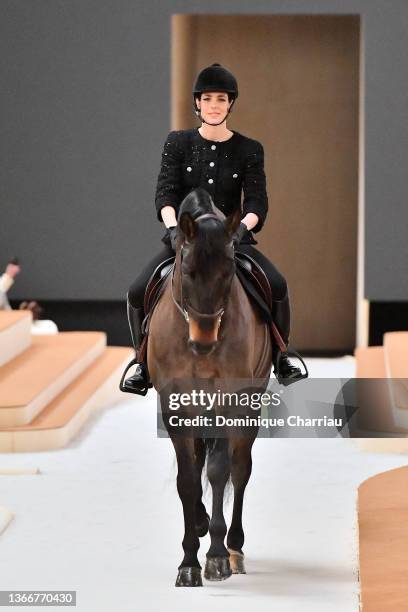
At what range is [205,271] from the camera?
14.0ft

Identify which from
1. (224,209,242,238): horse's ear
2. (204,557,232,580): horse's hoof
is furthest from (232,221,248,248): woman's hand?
(204,557,232,580): horse's hoof

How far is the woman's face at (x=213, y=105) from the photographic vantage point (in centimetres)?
498

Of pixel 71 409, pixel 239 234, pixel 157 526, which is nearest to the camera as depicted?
pixel 239 234

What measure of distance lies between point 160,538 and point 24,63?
7580 mm

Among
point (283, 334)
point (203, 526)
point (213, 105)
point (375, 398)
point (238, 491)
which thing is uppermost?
point (213, 105)

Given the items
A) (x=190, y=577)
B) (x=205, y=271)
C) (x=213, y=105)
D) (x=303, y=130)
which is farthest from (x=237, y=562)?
(x=303, y=130)

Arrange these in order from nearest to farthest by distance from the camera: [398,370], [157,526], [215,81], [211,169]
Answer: [215,81] → [211,169] → [157,526] → [398,370]

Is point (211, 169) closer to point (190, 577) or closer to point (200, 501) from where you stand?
point (200, 501)

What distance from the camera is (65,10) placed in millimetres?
12203

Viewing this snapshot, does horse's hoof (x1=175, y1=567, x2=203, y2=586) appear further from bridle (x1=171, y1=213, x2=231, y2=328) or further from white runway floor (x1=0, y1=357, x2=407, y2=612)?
bridle (x1=171, y1=213, x2=231, y2=328)

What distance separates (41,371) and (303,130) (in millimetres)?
5059

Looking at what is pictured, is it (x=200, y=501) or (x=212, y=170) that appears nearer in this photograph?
(x=212, y=170)

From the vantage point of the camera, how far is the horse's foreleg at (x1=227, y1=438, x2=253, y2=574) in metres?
4.92

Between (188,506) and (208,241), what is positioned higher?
(208,241)
